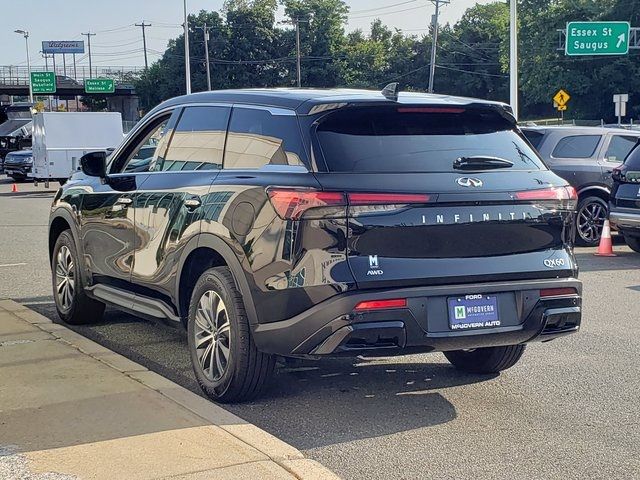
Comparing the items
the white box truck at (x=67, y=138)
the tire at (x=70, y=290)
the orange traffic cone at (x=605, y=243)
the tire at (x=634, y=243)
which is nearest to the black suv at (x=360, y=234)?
the tire at (x=70, y=290)

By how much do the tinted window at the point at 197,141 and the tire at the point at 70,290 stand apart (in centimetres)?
156

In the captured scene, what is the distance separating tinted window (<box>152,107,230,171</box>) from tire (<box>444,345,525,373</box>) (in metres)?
2.15

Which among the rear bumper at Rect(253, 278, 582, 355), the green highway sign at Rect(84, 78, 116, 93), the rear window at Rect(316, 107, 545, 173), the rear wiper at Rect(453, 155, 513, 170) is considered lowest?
the rear bumper at Rect(253, 278, 582, 355)

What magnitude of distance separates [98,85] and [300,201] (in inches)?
3165

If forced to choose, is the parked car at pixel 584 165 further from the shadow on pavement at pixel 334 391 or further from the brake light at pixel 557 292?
the brake light at pixel 557 292

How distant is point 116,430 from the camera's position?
4.89 metres

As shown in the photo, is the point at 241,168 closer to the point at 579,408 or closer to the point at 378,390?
the point at 378,390

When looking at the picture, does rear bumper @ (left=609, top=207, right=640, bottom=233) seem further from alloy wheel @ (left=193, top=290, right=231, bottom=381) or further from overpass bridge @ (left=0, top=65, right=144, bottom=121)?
overpass bridge @ (left=0, top=65, right=144, bottom=121)

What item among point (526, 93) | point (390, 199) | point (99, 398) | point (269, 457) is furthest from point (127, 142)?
point (526, 93)

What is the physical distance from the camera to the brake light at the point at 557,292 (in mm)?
5355

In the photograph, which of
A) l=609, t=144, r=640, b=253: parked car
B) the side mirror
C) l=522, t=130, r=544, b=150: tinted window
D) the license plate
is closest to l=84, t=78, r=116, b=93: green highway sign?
l=522, t=130, r=544, b=150: tinted window

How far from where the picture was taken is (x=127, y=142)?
284 inches

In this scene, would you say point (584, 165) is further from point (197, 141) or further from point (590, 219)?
point (197, 141)

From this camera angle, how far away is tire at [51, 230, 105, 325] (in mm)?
7738
